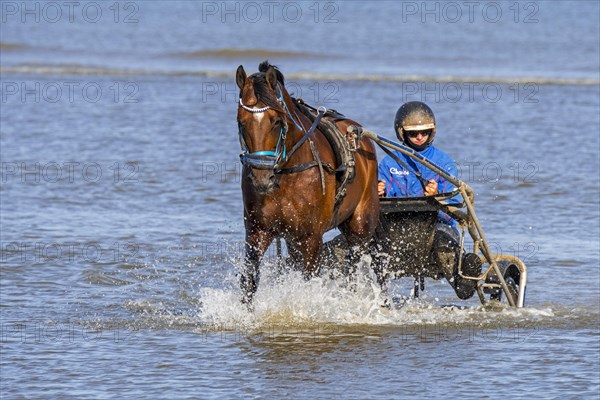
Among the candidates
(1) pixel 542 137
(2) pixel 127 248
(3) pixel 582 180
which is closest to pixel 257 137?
(2) pixel 127 248

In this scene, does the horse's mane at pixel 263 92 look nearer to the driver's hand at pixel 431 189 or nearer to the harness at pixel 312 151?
the harness at pixel 312 151

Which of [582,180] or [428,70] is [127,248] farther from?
[428,70]

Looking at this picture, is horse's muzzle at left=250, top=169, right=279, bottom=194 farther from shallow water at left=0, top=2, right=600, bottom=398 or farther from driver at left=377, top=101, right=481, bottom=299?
driver at left=377, top=101, right=481, bottom=299

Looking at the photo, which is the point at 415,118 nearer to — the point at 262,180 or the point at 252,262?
the point at 252,262

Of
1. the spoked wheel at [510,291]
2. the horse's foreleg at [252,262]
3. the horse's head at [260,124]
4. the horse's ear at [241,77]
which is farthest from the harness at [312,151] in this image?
the spoked wheel at [510,291]

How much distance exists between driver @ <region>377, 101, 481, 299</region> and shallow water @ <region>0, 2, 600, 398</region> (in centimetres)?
36

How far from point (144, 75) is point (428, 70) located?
678cm

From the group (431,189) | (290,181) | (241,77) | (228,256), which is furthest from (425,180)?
(228,256)

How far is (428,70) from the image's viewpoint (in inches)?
1134

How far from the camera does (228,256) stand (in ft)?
35.4

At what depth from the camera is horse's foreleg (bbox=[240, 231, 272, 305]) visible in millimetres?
7715

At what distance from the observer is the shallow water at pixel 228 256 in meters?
7.23

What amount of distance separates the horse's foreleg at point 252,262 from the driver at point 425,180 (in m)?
1.22

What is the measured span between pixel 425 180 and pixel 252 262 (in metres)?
1.55
